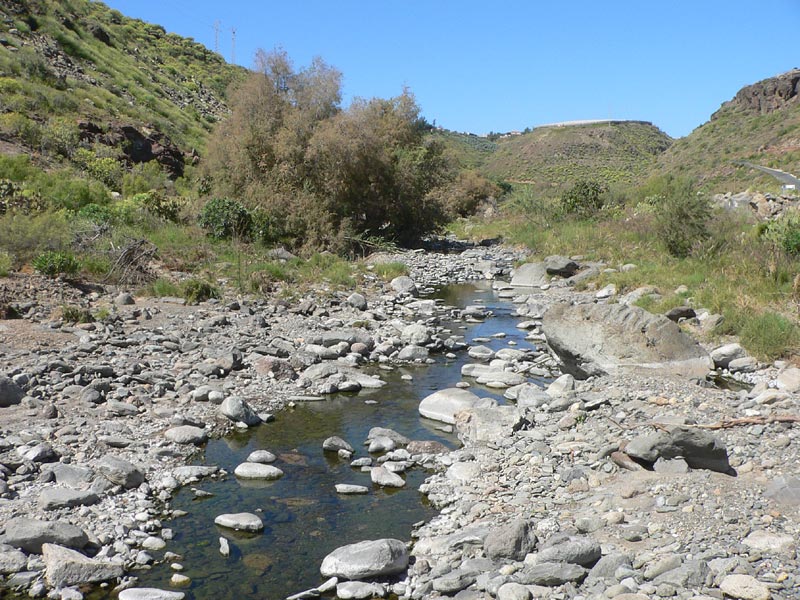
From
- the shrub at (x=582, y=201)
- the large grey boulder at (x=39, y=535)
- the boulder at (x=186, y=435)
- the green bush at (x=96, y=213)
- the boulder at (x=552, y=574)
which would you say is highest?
the shrub at (x=582, y=201)

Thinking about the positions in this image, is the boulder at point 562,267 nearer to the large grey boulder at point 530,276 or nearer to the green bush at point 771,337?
the large grey boulder at point 530,276

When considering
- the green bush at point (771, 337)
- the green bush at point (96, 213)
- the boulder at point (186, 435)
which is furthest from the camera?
Answer: the green bush at point (96, 213)

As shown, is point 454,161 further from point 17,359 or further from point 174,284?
point 17,359

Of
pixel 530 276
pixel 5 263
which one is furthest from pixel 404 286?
pixel 5 263

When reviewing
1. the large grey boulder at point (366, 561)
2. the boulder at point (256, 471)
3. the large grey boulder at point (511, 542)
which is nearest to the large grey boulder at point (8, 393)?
the boulder at point (256, 471)

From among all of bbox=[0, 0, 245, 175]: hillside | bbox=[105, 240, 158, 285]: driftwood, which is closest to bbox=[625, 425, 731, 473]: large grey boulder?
bbox=[105, 240, 158, 285]: driftwood

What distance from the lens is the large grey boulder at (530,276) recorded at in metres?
20.5

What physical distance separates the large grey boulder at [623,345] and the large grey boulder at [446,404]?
193 cm

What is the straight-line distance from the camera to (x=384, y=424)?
9078 mm

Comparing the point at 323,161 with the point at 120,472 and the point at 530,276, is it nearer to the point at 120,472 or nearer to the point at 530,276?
the point at 530,276

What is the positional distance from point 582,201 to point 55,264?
65.8ft

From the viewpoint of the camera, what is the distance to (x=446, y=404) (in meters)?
9.31

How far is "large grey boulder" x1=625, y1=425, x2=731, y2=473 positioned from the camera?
620cm

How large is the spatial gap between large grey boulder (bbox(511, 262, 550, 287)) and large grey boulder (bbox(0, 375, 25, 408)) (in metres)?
14.9
